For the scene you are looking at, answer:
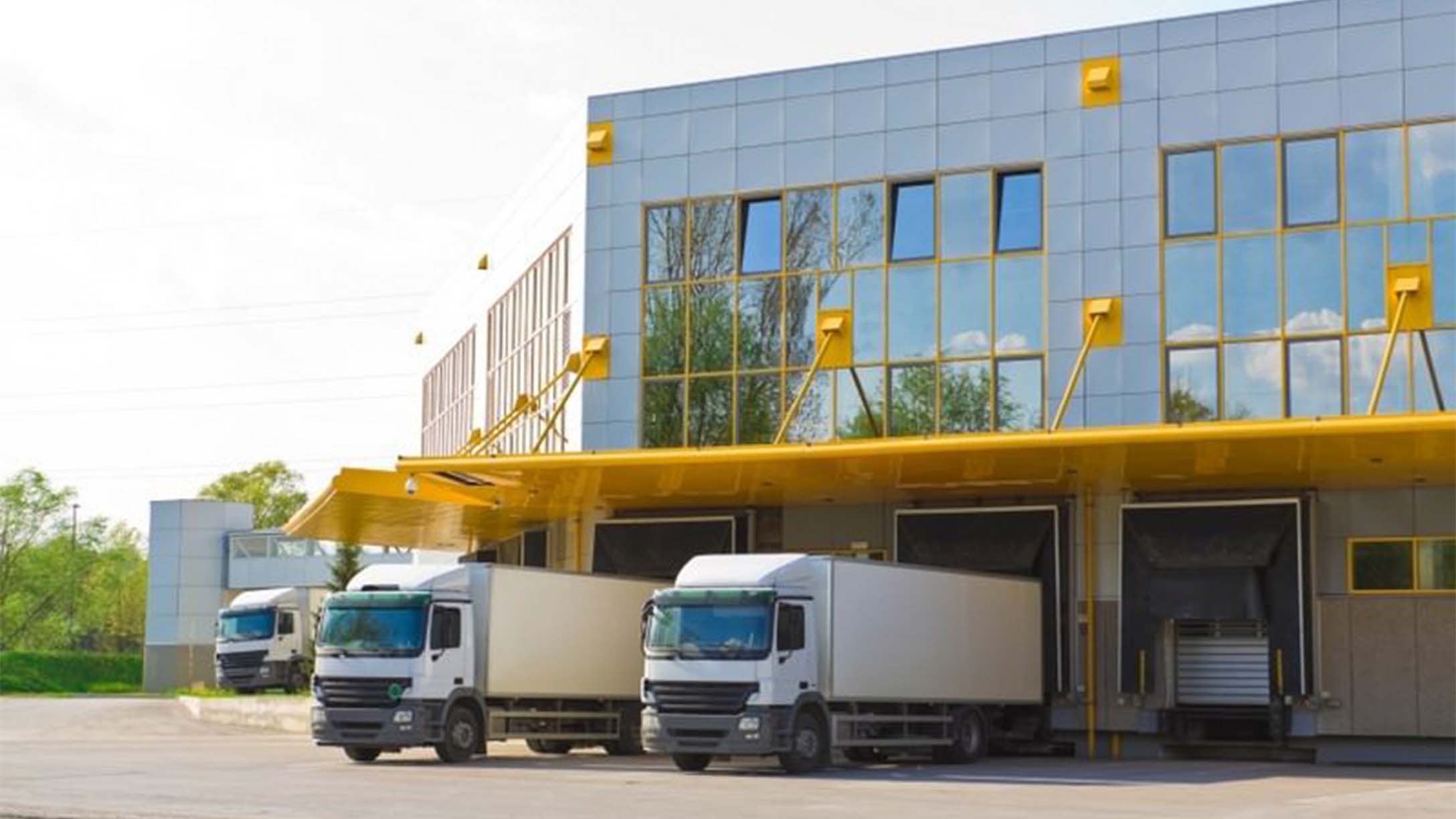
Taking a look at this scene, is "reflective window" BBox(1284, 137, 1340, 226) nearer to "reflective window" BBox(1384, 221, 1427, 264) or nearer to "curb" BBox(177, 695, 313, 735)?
"reflective window" BBox(1384, 221, 1427, 264)

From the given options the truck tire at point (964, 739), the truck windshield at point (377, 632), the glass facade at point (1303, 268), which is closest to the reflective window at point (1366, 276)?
the glass facade at point (1303, 268)

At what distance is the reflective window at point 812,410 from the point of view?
40688 mm

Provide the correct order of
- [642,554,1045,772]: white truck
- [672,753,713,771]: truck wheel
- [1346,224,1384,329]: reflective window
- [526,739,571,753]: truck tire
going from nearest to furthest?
[642,554,1045,772]: white truck → [672,753,713,771]: truck wheel → [526,739,571,753]: truck tire → [1346,224,1384,329]: reflective window

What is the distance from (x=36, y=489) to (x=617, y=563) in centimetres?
8881

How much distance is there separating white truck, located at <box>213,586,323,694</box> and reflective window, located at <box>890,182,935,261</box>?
35.2 m

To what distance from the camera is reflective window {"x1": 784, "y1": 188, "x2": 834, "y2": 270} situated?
4088cm

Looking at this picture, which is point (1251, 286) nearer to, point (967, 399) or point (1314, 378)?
point (1314, 378)

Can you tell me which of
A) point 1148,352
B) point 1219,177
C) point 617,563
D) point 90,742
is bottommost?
point 90,742

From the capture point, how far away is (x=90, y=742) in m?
42.6

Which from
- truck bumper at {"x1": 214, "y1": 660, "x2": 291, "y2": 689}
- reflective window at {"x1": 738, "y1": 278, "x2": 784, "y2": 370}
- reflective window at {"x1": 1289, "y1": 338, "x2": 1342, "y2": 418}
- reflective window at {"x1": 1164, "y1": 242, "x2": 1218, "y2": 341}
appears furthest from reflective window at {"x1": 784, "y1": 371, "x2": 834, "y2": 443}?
truck bumper at {"x1": 214, "y1": 660, "x2": 291, "y2": 689}

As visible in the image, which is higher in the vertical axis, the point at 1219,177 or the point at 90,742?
the point at 1219,177

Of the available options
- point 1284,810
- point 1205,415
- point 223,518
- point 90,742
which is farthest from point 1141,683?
point 223,518

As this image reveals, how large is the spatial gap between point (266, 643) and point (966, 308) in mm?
36965

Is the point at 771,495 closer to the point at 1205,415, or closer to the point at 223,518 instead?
the point at 1205,415
